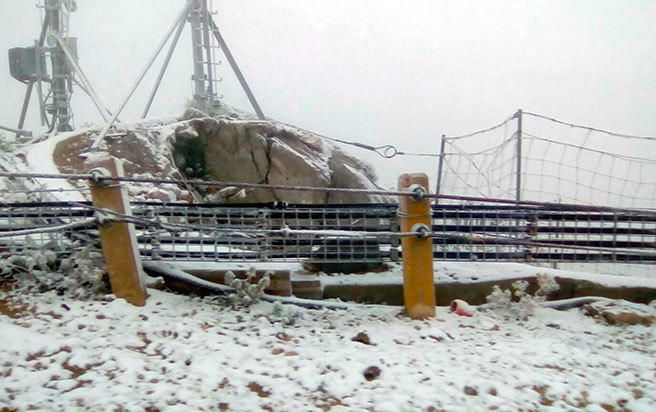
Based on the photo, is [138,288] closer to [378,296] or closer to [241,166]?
[378,296]

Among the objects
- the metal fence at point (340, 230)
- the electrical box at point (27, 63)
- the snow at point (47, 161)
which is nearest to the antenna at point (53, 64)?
the electrical box at point (27, 63)

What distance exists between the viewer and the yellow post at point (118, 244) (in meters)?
2.94

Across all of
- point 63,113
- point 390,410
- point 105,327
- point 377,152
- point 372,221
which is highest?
point 63,113

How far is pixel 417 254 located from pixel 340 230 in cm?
62

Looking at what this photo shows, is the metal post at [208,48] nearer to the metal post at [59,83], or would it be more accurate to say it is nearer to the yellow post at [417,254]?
the metal post at [59,83]

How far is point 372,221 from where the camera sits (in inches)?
151

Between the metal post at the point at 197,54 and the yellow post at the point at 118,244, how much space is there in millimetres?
9320

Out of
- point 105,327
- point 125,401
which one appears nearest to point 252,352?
point 125,401

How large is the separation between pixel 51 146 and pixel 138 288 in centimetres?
908

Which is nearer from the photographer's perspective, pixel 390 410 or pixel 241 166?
pixel 390 410

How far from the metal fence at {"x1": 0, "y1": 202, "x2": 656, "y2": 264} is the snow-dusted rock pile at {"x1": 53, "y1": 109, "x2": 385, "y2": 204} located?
6.88m

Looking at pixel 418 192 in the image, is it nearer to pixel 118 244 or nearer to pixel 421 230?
pixel 421 230

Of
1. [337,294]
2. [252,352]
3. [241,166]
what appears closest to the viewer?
[252,352]

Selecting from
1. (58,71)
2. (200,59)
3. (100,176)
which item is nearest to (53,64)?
(58,71)
